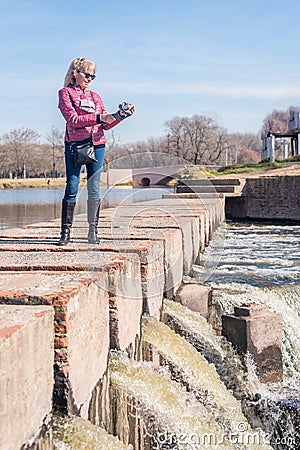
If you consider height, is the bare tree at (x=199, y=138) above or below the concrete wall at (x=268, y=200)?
above

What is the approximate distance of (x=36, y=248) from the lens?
5.14 m

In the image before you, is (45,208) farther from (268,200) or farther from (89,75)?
(89,75)

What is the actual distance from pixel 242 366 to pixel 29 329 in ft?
11.5

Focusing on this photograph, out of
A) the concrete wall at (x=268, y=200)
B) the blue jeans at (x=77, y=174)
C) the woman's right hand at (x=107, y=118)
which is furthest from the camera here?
the concrete wall at (x=268, y=200)

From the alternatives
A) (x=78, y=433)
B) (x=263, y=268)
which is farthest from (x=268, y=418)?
(x=263, y=268)

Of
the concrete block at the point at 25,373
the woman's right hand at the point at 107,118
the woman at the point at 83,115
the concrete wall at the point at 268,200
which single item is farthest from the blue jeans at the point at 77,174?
the concrete wall at the point at 268,200

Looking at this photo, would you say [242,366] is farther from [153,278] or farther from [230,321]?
[153,278]

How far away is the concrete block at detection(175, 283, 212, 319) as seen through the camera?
641 centimetres

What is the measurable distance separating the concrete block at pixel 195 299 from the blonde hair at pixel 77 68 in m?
2.68

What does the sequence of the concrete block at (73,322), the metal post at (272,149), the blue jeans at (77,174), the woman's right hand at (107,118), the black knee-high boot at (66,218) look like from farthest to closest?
1. the metal post at (272,149)
2. the black knee-high boot at (66,218)
3. the blue jeans at (77,174)
4. the woman's right hand at (107,118)
5. the concrete block at (73,322)

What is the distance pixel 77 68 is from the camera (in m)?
4.91

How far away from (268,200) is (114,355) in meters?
20.7

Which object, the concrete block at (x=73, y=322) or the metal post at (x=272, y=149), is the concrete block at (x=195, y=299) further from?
the metal post at (x=272, y=149)

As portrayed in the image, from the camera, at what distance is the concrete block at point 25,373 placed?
224 centimetres
